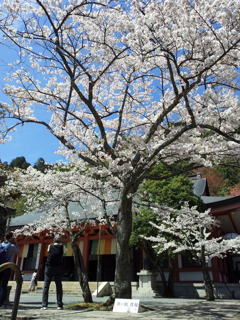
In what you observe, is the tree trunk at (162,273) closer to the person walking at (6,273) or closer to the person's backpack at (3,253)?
the person walking at (6,273)

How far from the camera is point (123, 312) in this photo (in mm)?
4727

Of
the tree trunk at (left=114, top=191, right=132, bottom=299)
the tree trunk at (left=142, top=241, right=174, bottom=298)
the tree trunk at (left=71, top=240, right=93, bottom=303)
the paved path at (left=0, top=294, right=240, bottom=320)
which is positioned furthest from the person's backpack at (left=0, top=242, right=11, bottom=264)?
the tree trunk at (left=142, top=241, right=174, bottom=298)

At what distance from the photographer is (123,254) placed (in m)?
5.79

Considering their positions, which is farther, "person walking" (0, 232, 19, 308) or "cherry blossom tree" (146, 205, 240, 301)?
"cherry blossom tree" (146, 205, 240, 301)

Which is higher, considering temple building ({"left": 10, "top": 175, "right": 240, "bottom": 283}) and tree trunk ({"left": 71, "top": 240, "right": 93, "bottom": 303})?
temple building ({"left": 10, "top": 175, "right": 240, "bottom": 283})

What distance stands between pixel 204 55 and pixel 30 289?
49.5 feet

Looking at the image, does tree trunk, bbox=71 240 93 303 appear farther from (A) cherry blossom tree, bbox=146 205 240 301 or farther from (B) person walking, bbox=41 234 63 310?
(A) cherry blossom tree, bbox=146 205 240 301

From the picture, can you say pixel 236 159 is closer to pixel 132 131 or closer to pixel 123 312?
pixel 132 131

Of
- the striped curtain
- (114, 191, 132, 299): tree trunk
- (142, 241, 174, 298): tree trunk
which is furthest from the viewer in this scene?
the striped curtain

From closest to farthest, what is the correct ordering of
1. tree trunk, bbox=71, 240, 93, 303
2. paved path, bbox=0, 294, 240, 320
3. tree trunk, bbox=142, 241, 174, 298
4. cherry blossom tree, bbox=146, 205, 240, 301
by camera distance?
paved path, bbox=0, 294, 240, 320, tree trunk, bbox=71, 240, 93, 303, cherry blossom tree, bbox=146, 205, 240, 301, tree trunk, bbox=142, 241, 174, 298

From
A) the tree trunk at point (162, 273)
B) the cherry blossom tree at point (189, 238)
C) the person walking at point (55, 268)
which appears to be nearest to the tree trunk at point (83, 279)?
the person walking at point (55, 268)

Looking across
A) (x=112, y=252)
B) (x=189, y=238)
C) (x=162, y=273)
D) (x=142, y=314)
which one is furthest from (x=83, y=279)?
(x=112, y=252)

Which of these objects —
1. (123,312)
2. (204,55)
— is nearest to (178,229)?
(123,312)

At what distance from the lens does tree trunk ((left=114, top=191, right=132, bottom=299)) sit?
220 inches
